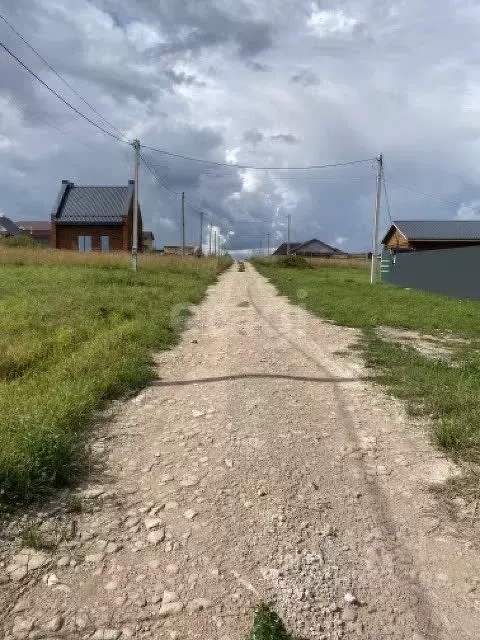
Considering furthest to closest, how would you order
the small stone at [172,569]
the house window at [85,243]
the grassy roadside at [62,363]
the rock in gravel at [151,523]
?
the house window at [85,243] → the grassy roadside at [62,363] → the rock in gravel at [151,523] → the small stone at [172,569]

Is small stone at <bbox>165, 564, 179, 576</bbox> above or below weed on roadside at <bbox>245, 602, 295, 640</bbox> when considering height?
below

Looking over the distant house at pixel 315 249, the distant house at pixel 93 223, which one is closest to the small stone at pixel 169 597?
the distant house at pixel 93 223

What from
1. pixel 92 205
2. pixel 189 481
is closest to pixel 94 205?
pixel 92 205

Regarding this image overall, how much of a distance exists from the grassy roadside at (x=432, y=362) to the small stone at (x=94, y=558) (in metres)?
2.70

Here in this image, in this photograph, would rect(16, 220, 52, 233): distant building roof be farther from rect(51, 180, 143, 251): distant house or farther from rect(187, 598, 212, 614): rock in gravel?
rect(187, 598, 212, 614): rock in gravel

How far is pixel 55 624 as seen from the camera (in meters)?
2.16

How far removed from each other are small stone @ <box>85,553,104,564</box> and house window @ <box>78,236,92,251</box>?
46986 mm

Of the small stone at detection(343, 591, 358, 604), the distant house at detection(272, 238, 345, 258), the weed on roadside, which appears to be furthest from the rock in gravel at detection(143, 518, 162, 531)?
the distant house at detection(272, 238, 345, 258)

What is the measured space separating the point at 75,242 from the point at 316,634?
1909 inches

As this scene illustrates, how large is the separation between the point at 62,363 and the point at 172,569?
4.23m

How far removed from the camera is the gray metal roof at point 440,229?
→ 122 feet

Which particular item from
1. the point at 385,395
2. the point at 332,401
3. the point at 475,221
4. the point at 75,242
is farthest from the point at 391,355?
the point at 75,242

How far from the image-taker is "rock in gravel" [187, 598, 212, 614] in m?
2.26

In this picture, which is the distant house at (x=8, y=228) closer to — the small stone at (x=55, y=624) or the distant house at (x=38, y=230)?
the distant house at (x=38, y=230)
